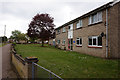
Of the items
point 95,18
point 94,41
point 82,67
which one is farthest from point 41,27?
point 82,67

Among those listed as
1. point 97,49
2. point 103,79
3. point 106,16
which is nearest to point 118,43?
point 97,49

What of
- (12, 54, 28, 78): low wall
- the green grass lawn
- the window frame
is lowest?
the green grass lawn

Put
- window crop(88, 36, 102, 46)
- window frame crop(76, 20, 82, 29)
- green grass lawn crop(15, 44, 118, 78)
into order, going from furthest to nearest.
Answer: window frame crop(76, 20, 82, 29) → window crop(88, 36, 102, 46) → green grass lawn crop(15, 44, 118, 78)

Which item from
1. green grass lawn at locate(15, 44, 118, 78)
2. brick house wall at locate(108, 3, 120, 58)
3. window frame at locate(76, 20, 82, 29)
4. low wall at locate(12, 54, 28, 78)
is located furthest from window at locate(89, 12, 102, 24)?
low wall at locate(12, 54, 28, 78)

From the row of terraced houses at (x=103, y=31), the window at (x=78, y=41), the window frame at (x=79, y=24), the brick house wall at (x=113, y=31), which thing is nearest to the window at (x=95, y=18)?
the row of terraced houses at (x=103, y=31)

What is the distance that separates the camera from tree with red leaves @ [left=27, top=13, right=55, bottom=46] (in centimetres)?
2737

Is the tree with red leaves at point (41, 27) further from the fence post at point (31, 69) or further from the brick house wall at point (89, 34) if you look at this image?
the fence post at point (31, 69)

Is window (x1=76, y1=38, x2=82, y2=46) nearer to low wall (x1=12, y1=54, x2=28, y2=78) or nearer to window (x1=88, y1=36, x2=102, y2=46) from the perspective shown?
window (x1=88, y1=36, x2=102, y2=46)

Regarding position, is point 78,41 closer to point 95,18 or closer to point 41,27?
point 95,18

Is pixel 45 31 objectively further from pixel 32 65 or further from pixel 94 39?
pixel 32 65

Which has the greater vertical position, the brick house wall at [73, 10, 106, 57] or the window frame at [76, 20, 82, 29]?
the window frame at [76, 20, 82, 29]

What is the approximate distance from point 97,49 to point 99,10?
429 cm

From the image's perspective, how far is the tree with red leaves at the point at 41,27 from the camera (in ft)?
89.8

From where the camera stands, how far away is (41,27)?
27625 millimetres
